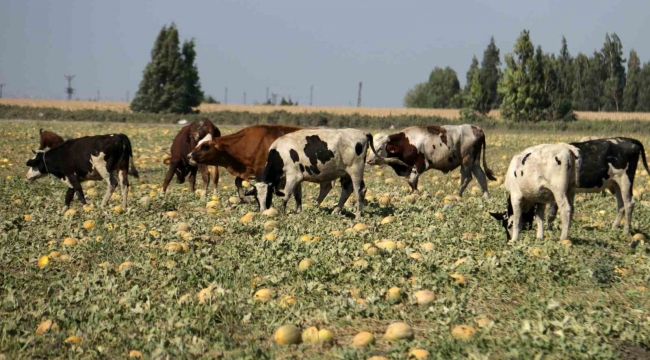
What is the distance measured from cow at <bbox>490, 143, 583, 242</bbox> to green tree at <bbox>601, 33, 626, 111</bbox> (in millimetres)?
112891

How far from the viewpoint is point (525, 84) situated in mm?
77500

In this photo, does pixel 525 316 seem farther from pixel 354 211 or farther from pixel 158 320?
pixel 354 211

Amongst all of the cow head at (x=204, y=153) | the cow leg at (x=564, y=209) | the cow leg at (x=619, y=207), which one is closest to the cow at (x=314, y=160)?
the cow head at (x=204, y=153)

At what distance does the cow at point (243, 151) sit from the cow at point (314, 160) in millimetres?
1390

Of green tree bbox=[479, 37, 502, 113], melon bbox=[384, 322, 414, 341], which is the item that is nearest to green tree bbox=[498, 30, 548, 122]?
green tree bbox=[479, 37, 502, 113]

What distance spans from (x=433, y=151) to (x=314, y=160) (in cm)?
571

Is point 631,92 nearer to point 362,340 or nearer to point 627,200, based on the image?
point 627,200

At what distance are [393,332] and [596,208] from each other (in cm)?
1006

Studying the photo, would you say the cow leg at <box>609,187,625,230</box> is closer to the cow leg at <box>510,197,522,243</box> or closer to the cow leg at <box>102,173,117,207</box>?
the cow leg at <box>510,197,522,243</box>

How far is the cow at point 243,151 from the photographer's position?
16094 millimetres

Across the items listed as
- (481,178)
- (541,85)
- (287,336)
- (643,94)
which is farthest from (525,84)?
(287,336)

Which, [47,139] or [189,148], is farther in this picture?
[189,148]

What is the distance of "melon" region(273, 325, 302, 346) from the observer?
7191mm

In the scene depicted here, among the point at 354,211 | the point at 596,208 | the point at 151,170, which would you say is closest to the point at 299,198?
the point at 354,211
